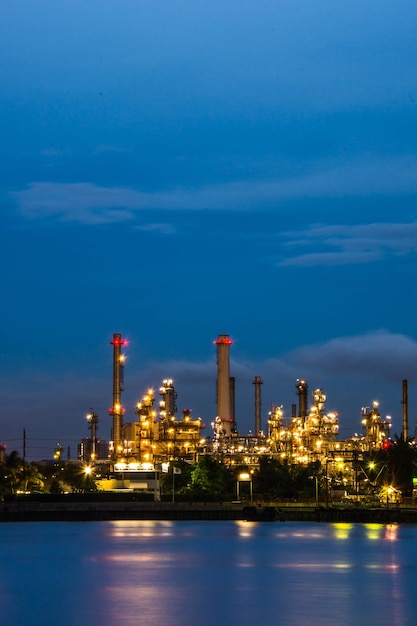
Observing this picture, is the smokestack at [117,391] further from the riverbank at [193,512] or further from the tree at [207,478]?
the riverbank at [193,512]

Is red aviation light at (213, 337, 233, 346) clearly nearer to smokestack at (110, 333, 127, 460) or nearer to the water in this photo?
smokestack at (110, 333, 127, 460)

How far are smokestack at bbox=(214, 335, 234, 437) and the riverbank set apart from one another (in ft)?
104

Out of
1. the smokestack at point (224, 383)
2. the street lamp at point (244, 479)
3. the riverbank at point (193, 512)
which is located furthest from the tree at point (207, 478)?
the smokestack at point (224, 383)

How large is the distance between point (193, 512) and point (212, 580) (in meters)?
77.0

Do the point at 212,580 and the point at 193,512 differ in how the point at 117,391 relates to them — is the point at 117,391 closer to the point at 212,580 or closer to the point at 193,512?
the point at 193,512

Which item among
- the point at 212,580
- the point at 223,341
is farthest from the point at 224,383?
the point at 212,580

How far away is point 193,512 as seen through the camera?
495 feet

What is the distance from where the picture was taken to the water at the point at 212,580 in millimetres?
57781

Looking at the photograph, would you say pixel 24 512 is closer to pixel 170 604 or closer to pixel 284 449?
pixel 284 449

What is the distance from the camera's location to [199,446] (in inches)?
7717

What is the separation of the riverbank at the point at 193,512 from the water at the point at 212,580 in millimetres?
18541

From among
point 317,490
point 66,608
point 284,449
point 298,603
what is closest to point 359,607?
point 298,603

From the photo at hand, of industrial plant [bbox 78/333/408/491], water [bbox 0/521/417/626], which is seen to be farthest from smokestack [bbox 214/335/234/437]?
water [bbox 0/521/417/626]

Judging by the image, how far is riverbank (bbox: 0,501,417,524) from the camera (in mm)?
140500
